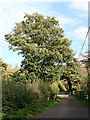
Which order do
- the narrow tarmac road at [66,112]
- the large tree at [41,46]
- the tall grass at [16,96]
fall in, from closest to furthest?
the narrow tarmac road at [66,112], the tall grass at [16,96], the large tree at [41,46]

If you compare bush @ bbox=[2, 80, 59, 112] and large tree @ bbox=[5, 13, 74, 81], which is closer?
bush @ bbox=[2, 80, 59, 112]

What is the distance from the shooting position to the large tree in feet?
94.9

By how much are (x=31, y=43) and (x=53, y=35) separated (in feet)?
12.2

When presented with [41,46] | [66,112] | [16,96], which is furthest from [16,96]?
[41,46]

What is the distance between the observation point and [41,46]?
30.0 m

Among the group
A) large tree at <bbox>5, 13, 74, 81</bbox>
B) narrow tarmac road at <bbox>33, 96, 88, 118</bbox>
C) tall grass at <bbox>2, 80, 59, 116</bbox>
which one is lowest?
narrow tarmac road at <bbox>33, 96, 88, 118</bbox>

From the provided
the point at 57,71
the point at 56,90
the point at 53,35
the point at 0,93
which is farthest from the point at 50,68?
the point at 0,93

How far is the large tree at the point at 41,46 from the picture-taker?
28922mm

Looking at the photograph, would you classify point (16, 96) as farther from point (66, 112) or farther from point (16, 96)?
point (66, 112)

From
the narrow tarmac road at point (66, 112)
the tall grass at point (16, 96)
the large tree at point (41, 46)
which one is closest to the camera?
the narrow tarmac road at point (66, 112)

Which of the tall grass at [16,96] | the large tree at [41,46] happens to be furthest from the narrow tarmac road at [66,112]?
the large tree at [41,46]

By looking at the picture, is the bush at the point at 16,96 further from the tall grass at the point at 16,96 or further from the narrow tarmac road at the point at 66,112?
the narrow tarmac road at the point at 66,112

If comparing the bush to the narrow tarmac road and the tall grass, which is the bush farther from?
the narrow tarmac road

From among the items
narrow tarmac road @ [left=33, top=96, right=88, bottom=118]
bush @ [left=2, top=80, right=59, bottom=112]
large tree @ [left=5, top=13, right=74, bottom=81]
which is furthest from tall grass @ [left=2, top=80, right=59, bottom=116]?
large tree @ [left=5, top=13, right=74, bottom=81]
